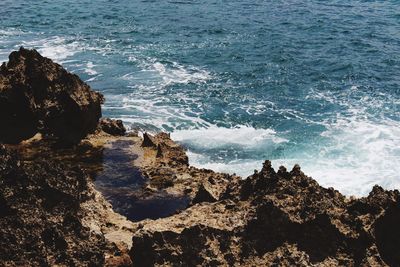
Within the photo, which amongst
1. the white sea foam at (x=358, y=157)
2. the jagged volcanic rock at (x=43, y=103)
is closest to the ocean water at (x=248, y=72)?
the white sea foam at (x=358, y=157)

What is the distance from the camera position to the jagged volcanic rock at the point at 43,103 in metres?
16.2

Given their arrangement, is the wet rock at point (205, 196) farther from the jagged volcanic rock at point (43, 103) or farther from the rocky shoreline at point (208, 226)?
the jagged volcanic rock at point (43, 103)

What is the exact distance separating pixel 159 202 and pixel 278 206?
16.4 feet

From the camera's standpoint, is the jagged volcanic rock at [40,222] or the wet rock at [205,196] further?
the wet rock at [205,196]

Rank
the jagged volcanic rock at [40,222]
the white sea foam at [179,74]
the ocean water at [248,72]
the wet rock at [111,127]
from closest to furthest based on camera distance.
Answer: the jagged volcanic rock at [40,222] < the wet rock at [111,127] < the ocean water at [248,72] < the white sea foam at [179,74]

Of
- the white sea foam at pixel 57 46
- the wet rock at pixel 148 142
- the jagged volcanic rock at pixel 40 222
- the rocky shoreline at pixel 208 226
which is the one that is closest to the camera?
the jagged volcanic rock at pixel 40 222

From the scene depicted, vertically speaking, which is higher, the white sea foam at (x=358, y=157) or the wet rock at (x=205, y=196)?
the wet rock at (x=205, y=196)

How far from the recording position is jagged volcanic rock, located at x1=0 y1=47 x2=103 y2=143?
53.2 feet

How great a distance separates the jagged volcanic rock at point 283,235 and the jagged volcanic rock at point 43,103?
9.07m

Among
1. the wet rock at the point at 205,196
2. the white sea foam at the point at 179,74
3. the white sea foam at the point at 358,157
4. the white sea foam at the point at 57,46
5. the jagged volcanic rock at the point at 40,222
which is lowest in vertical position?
the white sea foam at the point at 358,157

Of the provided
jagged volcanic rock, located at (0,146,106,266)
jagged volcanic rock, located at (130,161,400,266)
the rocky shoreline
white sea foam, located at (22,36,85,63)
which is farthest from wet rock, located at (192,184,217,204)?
white sea foam, located at (22,36,85,63)

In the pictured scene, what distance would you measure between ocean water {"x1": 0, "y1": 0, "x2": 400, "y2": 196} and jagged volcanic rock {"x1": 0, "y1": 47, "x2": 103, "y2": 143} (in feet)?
14.3

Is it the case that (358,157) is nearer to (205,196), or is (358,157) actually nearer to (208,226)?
(205,196)

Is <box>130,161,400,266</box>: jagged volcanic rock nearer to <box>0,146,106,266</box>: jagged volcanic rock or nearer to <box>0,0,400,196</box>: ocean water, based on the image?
<box>0,146,106,266</box>: jagged volcanic rock
